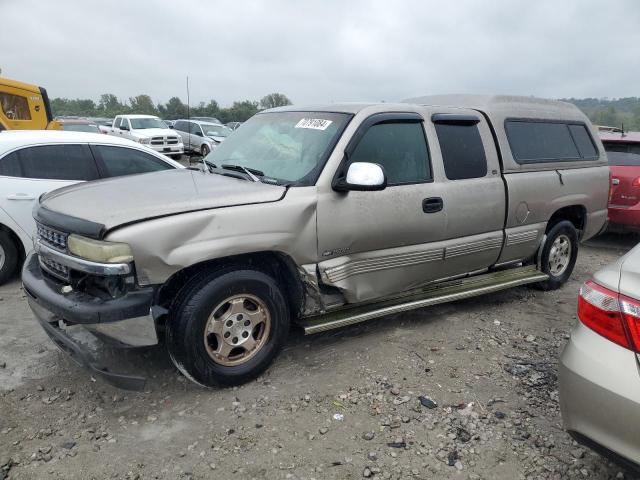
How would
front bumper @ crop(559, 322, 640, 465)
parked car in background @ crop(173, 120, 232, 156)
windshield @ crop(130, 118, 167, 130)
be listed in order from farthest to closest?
parked car in background @ crop(173, 120, 232, 156) → windshield @ crop(130, 118, 167, 130) → front bumper @ crop(559, 322, 640, 465)

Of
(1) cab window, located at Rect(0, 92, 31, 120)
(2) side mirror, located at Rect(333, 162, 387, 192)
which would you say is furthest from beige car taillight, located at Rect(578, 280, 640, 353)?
(1) cab window, located at Rect(0, 92, 31, 120)

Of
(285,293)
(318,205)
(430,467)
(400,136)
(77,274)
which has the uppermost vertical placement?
(400,136)

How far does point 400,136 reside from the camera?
391 cm

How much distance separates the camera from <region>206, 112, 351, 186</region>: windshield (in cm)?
352

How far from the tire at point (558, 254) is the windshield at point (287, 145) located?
8.81 feet

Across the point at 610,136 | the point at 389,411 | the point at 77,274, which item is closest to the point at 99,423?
the point at 77,274

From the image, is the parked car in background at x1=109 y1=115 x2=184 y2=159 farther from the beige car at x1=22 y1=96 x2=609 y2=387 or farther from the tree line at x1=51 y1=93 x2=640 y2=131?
the beige car at x1=22 y1=96 x2=609 y2=387

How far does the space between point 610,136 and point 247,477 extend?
314 inches

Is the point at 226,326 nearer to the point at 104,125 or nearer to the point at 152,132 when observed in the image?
the point at 152,132

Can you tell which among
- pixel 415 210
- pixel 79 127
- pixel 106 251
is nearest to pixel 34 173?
pixel 106 251

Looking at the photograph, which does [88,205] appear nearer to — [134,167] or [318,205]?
[318,205]

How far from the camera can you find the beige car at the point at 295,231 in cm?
286

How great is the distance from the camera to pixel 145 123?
1948cm

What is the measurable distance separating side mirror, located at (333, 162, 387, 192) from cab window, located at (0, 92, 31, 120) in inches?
425
